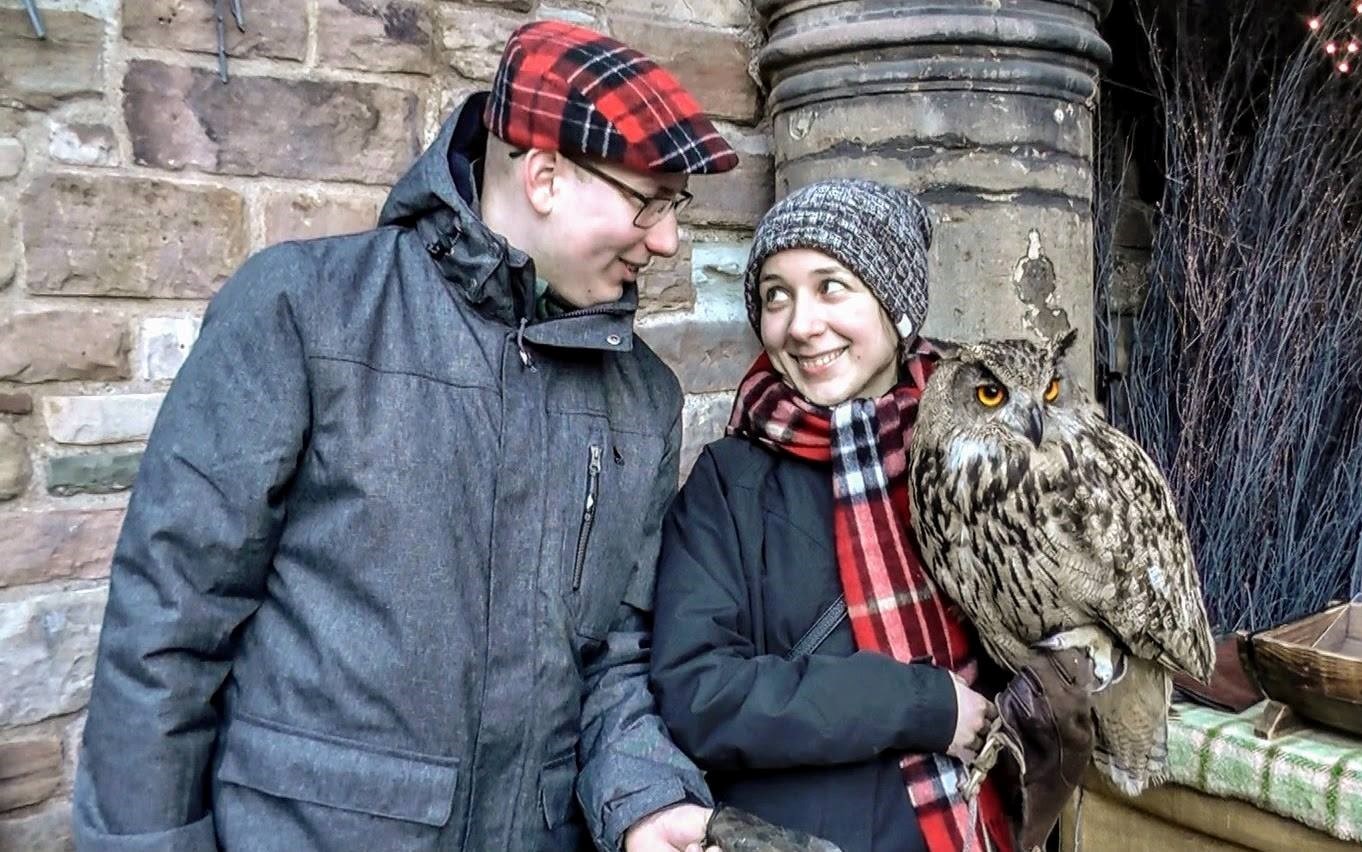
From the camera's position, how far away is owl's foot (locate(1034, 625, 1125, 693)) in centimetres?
169

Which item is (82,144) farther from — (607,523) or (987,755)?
(987,755)

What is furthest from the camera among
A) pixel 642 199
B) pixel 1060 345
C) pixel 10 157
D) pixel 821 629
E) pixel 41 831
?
pixel 41 831

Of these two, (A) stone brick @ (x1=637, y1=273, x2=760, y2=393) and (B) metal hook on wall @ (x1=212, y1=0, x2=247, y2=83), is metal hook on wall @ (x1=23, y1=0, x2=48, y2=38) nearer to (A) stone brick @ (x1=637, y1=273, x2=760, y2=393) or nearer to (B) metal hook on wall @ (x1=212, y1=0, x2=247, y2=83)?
(B) metal hook on wall @ (x1=212, y1=0, x2=247, y2=83)

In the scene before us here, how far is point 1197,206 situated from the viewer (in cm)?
318

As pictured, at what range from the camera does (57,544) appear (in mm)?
1923

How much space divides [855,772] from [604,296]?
786mm

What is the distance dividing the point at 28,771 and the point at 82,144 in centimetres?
114

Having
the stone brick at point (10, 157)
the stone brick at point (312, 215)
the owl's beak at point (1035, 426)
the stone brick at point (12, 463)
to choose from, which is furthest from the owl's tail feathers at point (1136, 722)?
the stone brick at point (10, 157)

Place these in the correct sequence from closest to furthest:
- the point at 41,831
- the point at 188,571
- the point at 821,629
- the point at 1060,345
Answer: the point at 188,571
the point at 821,629
the point at 1060,345
the point at 41,831

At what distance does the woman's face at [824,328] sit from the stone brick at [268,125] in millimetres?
991

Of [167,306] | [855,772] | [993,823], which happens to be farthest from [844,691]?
[167,306]

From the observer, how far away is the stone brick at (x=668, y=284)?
2645 mm

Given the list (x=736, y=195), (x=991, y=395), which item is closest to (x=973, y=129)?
(x=736, y=195)

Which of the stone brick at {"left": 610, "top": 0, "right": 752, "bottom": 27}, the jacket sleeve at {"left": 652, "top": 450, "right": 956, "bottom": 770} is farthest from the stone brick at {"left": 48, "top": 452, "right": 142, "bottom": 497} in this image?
the stone brick at {"left": 610, "top": 0, "right": 752, "bottom": 27}
